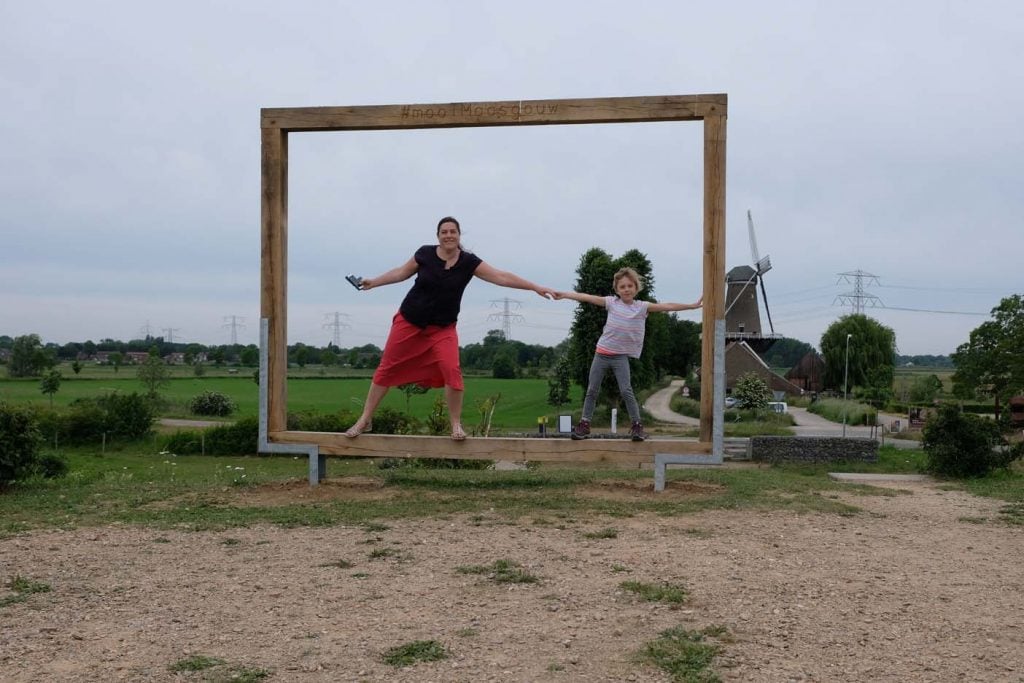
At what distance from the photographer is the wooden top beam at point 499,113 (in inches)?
394

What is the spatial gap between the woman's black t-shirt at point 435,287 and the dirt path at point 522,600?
8.81 ft

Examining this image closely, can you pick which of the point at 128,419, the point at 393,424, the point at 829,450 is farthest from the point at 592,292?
the point at 128,419

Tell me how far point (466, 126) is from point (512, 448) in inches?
155

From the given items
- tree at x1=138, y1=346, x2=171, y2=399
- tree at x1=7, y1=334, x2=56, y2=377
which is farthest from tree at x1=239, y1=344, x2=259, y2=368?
tree at x1=138, y1=346, x2=171, y2=399

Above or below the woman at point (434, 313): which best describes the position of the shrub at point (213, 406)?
below

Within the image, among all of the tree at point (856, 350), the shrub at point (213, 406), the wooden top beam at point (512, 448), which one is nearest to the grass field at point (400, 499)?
the wooden top beam at point (512, 448)

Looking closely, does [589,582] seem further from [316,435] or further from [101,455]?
[101,455]

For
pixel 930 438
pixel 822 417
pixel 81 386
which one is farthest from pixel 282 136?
pixel 81 386

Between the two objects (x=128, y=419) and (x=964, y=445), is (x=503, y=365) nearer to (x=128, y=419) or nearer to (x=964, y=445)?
(x=128, y=419)

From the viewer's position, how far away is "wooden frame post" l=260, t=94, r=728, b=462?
9.88 meters

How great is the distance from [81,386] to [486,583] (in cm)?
5870

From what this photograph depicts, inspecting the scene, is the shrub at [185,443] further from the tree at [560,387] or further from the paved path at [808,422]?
the paved path at [808,422]

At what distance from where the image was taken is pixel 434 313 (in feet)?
32.6

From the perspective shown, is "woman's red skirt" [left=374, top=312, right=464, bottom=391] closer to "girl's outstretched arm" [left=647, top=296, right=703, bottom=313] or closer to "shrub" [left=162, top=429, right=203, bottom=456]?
"girl's outstretched arm" [left=647, top=296, right=703, bottom=313]
